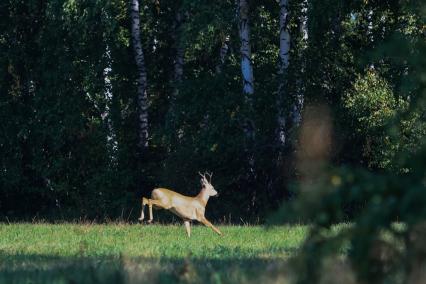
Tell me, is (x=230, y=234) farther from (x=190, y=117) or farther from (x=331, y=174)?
(x=331, y=174)

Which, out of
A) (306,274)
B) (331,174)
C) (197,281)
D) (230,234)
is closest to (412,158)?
(331,174)

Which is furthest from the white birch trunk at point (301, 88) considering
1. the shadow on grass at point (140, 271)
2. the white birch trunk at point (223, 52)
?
the shadow on grass at point (140, 271)

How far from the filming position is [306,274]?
548 centimetres

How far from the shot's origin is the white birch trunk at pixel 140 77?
26891mm

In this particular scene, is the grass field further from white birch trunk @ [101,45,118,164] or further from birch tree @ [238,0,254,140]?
white birch trunk @ [101,45,118,164]

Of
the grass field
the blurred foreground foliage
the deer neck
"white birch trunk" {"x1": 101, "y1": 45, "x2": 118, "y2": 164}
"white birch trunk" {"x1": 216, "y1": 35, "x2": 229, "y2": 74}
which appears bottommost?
the grass field

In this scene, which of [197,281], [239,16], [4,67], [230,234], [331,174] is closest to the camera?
[331,174]

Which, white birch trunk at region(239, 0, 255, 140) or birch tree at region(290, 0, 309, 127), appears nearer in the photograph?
white birch trunk at region(239, 0, 255, 140)

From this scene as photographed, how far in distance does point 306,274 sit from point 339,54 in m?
19.8

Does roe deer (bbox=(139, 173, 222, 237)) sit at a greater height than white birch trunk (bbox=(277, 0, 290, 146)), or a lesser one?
lesser

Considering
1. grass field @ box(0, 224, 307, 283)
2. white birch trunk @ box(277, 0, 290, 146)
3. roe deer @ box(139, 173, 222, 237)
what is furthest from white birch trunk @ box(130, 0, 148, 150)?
roe deer @ box(139, 173, 222, 237)

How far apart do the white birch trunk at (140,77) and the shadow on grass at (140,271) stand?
15569mm

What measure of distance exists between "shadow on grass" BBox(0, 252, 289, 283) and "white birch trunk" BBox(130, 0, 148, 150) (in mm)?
15569

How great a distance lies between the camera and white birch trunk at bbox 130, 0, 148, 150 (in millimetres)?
26891
